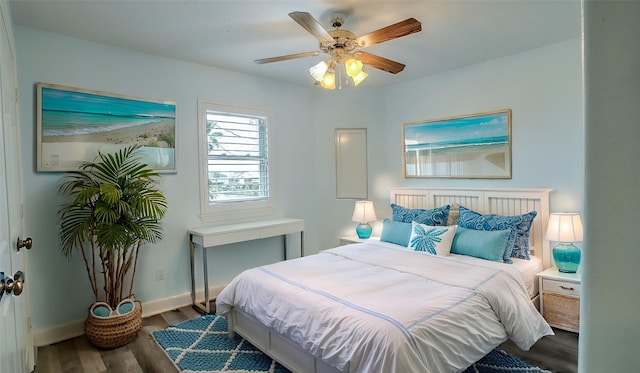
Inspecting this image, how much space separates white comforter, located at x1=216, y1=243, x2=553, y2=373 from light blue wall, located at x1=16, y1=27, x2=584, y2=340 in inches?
36.9

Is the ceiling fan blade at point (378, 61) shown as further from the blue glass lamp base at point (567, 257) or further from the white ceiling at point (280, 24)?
the blue glass lamp base at point (567, 257)

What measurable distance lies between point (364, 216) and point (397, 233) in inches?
29.0

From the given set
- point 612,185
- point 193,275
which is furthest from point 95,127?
point 612,185

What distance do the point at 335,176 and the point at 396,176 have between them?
0.82 m

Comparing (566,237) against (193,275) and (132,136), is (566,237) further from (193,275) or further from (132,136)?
(132,136)

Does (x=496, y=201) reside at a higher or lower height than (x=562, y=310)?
higher

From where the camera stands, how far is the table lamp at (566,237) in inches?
114

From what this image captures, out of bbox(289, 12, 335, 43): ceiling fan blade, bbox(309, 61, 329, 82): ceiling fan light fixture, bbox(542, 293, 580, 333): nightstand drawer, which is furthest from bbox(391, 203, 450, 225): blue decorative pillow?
bbox(289, 12, 335, 43): ceiling fan blade

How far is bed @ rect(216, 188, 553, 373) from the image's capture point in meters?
1.76

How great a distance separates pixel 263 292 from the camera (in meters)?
2.42

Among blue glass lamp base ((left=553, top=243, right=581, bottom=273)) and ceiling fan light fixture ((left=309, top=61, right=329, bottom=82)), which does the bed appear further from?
ceiling fan light fixture ((left=309, top=61, right=329, bottom=82))

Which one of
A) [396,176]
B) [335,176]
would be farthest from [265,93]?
[396,176]

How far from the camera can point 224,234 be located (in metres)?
3.50

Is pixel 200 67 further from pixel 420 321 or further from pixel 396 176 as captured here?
pixel 420 321
